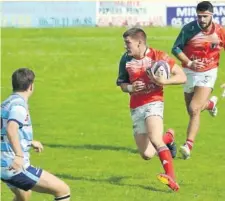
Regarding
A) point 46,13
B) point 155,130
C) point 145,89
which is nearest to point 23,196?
point 155,130

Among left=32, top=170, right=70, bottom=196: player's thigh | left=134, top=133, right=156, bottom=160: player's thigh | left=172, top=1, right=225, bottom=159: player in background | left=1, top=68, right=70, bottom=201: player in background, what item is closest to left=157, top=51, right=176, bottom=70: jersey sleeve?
left=134, top=133, right=156, bottom=160: player's thigh

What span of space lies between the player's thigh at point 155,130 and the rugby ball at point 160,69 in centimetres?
66

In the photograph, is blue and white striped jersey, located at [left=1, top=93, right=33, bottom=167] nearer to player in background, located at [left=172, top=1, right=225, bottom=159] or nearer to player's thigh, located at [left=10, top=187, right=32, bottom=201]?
player's thigh, located at [left=10, top=187, right=32, bottom=201]

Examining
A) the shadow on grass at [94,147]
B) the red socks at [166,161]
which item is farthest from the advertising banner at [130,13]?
the red socks at [166,161]

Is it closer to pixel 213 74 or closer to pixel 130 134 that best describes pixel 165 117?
pixel 130 134

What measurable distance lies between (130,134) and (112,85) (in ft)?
31.4

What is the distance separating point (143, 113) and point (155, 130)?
42cm

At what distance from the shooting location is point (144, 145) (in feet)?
43.6

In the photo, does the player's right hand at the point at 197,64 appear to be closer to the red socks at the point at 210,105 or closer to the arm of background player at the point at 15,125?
the red socks at the point at 210,105

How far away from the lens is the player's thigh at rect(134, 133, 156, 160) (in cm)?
1323

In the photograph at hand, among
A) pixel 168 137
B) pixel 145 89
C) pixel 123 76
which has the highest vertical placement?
pixel 123 76

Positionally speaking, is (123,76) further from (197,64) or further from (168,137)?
(197,64)

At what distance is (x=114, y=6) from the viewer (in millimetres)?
52938

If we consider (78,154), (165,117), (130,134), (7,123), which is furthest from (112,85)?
(7,123)
